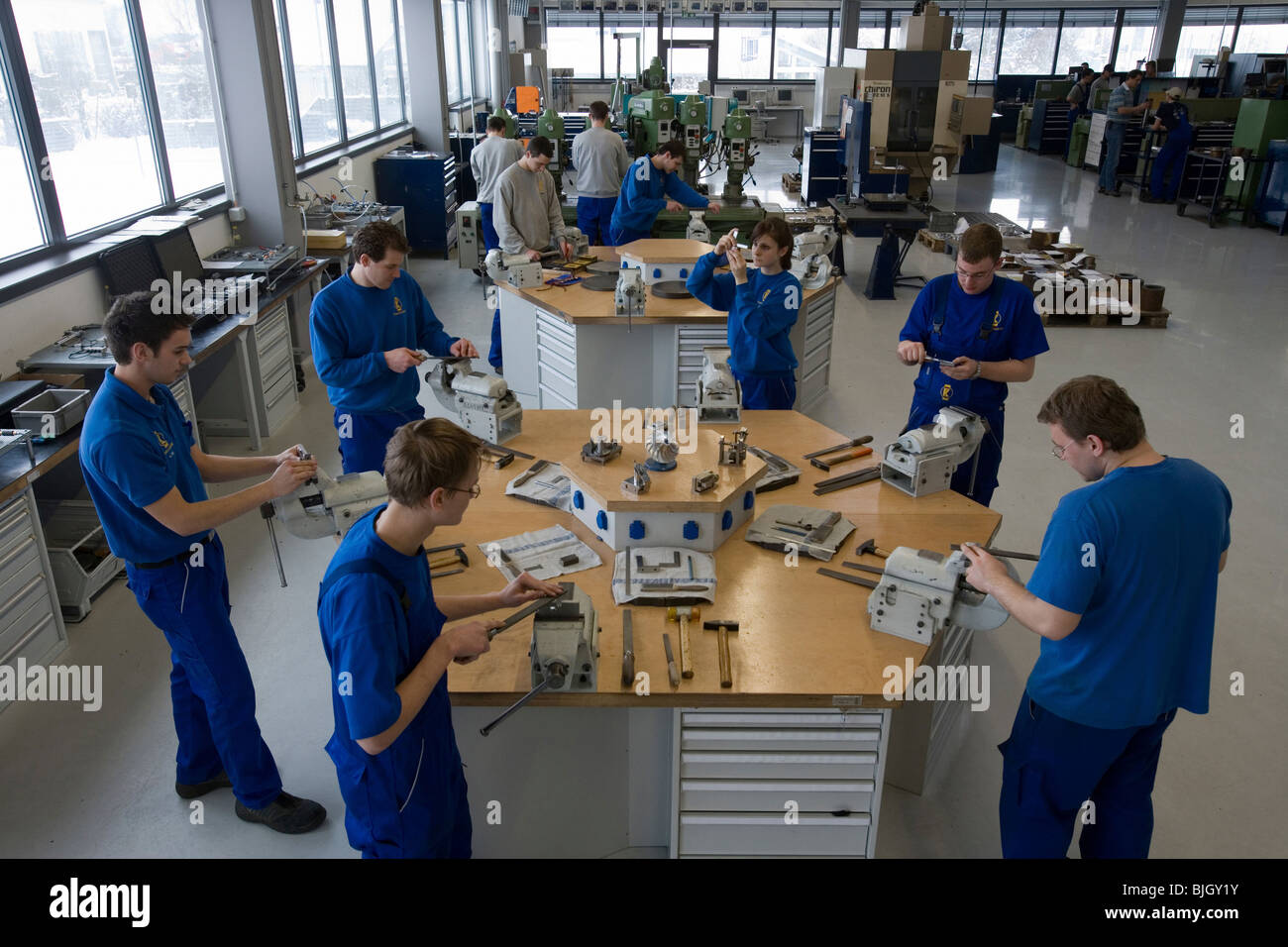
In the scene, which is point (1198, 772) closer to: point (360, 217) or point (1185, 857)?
point (1185, 857)

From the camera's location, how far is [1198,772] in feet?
9.85

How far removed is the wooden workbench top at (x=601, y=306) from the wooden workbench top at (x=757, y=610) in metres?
1.53

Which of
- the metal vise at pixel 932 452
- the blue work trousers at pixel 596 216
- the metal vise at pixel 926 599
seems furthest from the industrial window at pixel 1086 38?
the metal vise at pixel 926 599

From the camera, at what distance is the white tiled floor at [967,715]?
9.00 feet

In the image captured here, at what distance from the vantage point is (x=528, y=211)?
18.6 ft

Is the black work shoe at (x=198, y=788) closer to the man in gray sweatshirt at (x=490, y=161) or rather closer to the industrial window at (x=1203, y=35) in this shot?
the man in gray sweatshirt at (x=490, y=161)

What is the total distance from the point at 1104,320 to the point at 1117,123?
261 inches

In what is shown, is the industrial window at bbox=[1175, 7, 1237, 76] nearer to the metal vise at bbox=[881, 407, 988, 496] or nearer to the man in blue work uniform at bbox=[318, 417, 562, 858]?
the metal vise at bbox=[881, 407, 988, 496]

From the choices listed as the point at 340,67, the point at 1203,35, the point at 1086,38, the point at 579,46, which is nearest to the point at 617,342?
the point at 340,67

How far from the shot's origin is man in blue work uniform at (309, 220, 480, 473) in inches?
131

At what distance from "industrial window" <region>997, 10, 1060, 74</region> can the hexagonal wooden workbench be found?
46.7 ft

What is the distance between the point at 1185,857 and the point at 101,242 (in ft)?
17.6

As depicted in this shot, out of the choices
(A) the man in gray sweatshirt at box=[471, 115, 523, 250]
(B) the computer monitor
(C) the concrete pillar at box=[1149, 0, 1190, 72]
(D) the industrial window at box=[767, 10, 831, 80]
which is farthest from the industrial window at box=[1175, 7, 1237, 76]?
(B) the computer monitor

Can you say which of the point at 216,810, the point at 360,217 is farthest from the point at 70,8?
the point at 216,810
